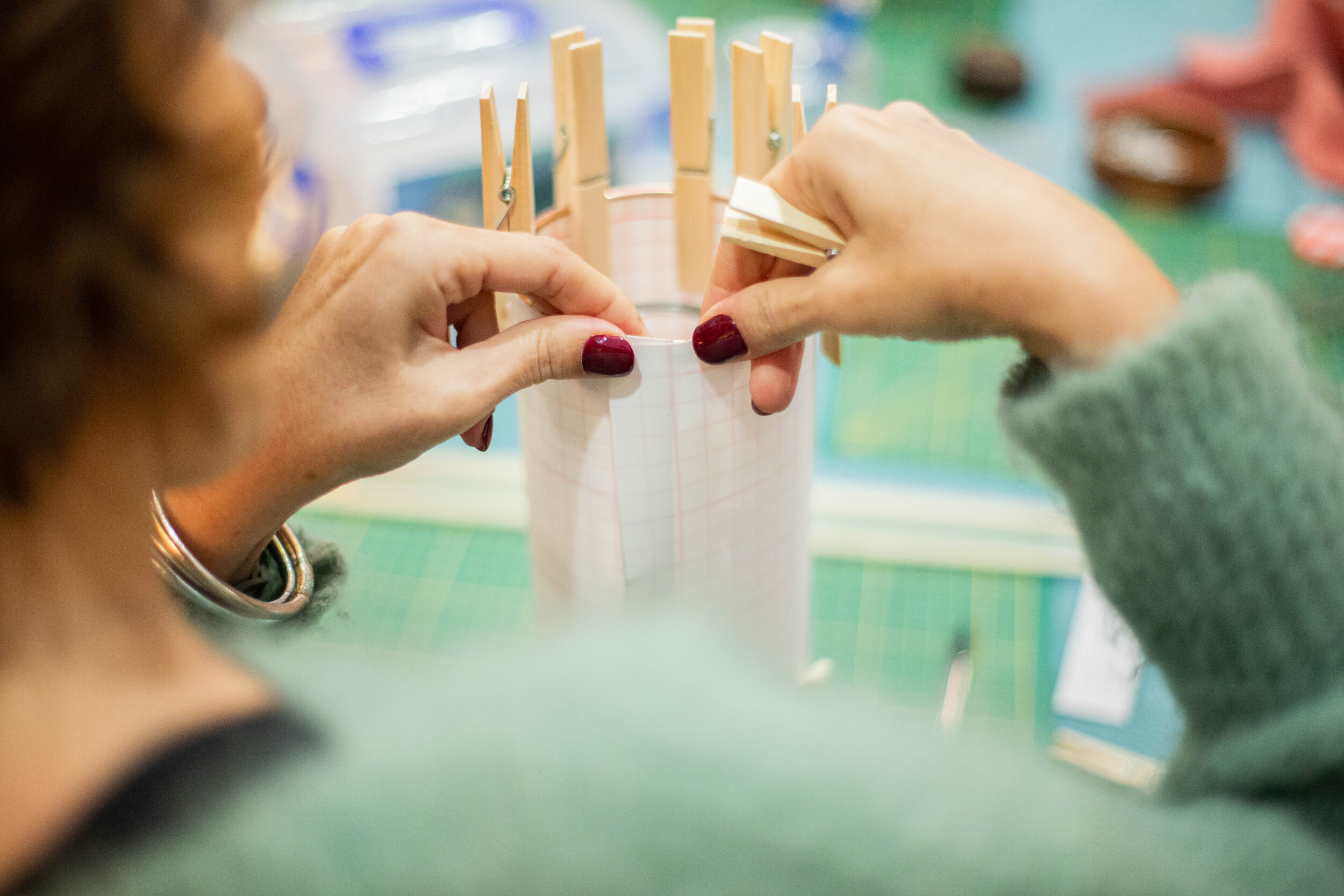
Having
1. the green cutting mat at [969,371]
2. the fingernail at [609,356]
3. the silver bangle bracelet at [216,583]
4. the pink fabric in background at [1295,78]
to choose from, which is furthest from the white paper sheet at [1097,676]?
the pink fabric in background at [1295,78]

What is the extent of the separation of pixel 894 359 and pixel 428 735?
71 centimetres

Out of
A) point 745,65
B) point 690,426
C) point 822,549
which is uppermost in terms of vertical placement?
point 745,65

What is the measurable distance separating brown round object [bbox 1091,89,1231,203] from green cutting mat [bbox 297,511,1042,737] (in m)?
0.53

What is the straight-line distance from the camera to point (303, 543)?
1.82ft

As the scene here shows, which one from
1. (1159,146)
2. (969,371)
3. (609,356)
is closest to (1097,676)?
(969,371)

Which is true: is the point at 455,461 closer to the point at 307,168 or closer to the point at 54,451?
the point at 307,168

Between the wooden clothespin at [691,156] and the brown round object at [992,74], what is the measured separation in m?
0.74

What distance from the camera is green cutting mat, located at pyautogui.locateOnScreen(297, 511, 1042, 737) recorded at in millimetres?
646

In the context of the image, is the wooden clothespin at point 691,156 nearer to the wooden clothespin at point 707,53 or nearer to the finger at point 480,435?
the wooden clothespin at point 707,53

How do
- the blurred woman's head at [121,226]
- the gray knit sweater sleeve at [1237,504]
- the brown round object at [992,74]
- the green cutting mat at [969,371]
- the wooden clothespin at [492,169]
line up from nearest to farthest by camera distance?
the blurred woman's head at [121,226] < the gray knit sweater sleeve at [1237,504] < the wooden clothespin at [492,169] < the green cutting mat at [969,371] < the brown round object at [992,74]

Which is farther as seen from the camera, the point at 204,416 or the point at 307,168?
the point at 307,168

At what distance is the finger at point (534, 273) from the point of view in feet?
1.42

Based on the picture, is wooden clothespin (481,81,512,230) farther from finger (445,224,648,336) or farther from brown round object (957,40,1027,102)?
brown round object (957,40,1027,102)

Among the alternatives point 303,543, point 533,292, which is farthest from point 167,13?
point 303,543
